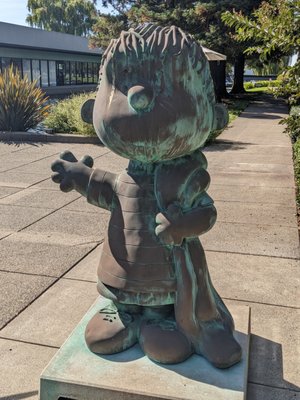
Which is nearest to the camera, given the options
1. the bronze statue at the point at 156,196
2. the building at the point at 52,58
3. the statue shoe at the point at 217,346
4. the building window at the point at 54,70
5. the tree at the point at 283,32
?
the bronze statue at the point at 156,196

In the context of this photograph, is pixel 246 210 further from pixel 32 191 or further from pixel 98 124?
pixel 98 124

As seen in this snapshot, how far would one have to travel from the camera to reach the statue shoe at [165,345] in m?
2.61

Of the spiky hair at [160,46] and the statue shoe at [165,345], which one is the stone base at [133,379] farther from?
the spiky hair at [160,46]

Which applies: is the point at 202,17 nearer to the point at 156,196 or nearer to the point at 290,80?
the point at 290,80

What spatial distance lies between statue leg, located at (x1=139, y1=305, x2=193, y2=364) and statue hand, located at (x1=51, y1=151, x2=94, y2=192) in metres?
0.90

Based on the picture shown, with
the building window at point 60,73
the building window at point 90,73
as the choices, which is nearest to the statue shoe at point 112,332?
the building window at point 60,73

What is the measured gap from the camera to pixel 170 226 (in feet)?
7.84

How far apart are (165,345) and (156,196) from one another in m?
0.81

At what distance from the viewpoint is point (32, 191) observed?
7.97m

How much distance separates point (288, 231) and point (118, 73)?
163 inches

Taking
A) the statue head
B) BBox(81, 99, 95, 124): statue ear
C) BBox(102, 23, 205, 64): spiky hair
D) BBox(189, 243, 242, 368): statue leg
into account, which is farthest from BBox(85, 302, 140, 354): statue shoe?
BBox(102, 23, 205, 64): spiky hair

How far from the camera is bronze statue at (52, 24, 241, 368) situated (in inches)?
94.0

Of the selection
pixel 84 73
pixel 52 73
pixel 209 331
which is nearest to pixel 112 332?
pixel 209 331

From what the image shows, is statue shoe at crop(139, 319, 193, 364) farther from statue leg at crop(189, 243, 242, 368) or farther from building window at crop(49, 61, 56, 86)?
building window at crop(49, 61, 56, 86)
